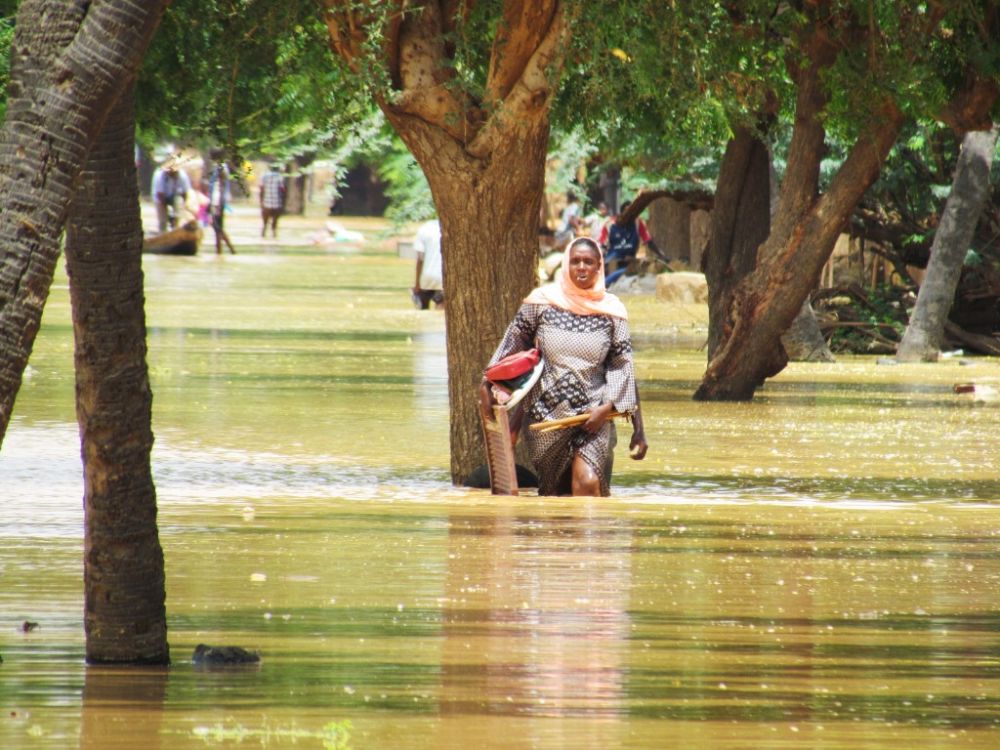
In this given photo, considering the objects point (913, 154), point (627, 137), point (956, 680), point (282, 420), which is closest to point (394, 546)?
point (956, 680)

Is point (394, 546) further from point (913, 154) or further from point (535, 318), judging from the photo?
point (913, 154)

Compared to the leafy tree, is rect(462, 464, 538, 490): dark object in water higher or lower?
lower

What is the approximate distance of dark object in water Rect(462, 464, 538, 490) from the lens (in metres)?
12.9

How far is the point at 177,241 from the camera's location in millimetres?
44312

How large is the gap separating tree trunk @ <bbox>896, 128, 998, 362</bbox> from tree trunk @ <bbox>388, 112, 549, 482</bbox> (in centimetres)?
1113

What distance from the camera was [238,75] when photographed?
42.0 ft

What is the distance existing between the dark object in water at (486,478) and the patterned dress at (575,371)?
874 millimetres

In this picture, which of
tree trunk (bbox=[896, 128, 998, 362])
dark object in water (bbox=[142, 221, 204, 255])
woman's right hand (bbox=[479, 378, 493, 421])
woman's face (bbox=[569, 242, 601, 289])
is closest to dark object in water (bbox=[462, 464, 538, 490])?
woman's right hand (bbox=[479, 378, 493, 421])

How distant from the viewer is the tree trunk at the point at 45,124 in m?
5.23

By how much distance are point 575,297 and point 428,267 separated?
694 inches

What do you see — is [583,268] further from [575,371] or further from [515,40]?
[515,40]

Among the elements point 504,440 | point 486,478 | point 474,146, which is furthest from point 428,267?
point 504,440

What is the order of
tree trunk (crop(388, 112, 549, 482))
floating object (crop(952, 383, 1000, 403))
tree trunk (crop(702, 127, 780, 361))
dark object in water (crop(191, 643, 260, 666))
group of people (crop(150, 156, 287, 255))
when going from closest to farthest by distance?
1. dark object in water (crop(191, 643, 260, 666))
2. tree trunk (crop(388, 112, 549, 482))
3. floating object (crop(952, 383, 1000, 403))
4. tree trunk (crop(702, 127, 780, 361))
5. group of people (crop(150, 156, 287, 255))

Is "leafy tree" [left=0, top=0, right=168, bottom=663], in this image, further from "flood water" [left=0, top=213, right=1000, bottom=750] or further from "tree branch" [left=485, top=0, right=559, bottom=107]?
"tree branch" [left=485, top=0, right=559, bottom=107]
